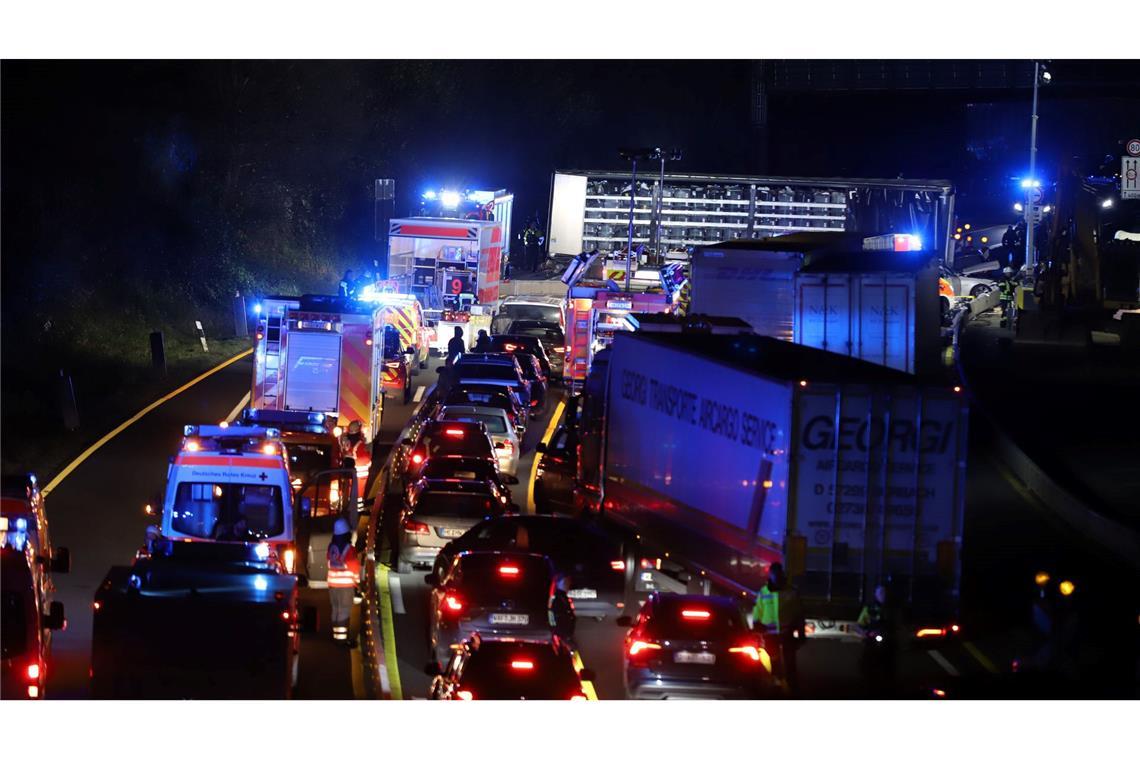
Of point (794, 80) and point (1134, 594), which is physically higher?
point (794, 80)

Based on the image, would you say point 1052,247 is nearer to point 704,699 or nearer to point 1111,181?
point 1111,181

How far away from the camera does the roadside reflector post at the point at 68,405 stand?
33.3 m

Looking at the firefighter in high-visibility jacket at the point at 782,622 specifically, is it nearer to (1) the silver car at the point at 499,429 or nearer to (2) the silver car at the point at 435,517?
(2) the silver car at the point at 435,517

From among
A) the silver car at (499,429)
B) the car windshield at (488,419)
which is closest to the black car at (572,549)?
the car windshield at (488,419)

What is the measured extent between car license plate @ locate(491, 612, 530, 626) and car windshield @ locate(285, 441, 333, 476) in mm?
7058

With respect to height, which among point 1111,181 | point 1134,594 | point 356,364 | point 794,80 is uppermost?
point 794,80

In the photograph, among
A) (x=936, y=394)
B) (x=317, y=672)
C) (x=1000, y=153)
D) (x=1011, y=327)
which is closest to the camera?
(x=317, y=672)

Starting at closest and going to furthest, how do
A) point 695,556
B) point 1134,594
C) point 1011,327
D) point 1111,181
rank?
1. point 695,556
2. point 1134,594
3. point 1111,181
4. point 1011,327

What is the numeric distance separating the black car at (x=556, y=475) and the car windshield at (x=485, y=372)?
7711mm

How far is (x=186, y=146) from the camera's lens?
60344 mm

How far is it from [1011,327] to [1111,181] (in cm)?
813

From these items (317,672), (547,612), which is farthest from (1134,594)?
(317,672)

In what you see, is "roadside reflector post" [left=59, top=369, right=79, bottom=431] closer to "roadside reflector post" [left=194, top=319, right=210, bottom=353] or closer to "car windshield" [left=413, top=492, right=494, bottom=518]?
"car windshield" [left=413, top=492, right=494, bottom=518]

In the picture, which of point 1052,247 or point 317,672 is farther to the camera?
point 1052,247
